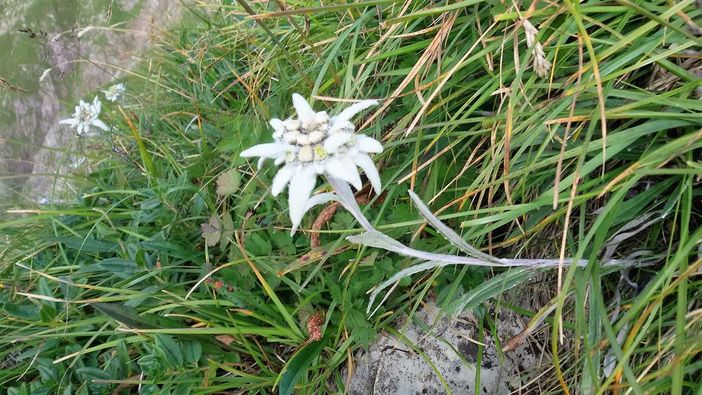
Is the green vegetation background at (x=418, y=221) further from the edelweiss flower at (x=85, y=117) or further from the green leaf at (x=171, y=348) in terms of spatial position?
the edelweiss flower at (x=85, y=117)

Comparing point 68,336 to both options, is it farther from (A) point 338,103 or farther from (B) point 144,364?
(A) point 338,103

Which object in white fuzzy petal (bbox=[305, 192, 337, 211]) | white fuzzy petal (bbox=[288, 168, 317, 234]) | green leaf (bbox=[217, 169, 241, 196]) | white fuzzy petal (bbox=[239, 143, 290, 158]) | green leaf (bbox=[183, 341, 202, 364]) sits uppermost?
white fuzzy petal (bbox=[239, 143, 290, 158])

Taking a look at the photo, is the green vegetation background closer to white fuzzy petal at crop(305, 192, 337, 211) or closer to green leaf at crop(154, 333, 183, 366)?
green leaf at crop(154, 333, 183, 366)

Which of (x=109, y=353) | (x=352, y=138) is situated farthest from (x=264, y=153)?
(x=109, y=353)

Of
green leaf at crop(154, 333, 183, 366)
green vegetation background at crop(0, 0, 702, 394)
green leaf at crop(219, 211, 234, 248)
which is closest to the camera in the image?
green vegetation background at crop(0, 0, 702, 394)

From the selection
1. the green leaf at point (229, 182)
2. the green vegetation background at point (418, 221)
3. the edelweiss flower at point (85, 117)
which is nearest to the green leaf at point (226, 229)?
the green vegetation background at point (418, 221)

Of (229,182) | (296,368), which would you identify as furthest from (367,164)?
(229,182)

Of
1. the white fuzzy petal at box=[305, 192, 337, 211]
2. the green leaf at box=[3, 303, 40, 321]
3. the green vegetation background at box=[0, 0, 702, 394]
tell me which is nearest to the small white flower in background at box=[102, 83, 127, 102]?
the green vegetation background at box=[0, 0, 702, 394]
